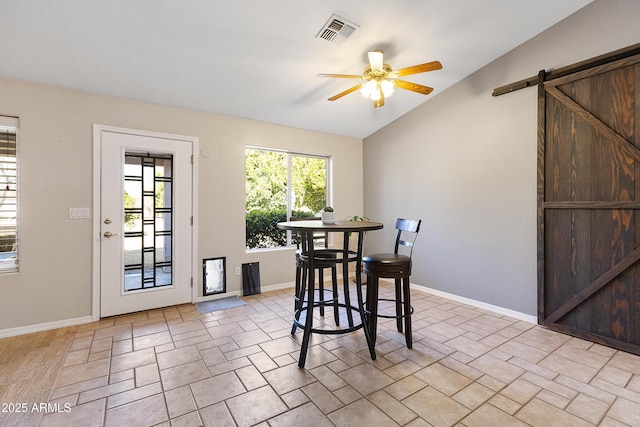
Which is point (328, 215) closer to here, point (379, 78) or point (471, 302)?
point (379, 78)

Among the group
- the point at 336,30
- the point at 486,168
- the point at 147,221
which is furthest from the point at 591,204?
the point at 147,221

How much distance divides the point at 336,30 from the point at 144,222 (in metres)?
2.90

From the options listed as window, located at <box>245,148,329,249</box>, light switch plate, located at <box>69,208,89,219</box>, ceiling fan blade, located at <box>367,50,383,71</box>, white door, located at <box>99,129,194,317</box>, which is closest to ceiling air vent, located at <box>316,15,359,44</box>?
ceiling fan blade, located at <box>367,50,383,71</box>

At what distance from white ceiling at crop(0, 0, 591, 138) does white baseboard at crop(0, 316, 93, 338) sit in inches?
92.9

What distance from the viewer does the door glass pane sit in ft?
11.1

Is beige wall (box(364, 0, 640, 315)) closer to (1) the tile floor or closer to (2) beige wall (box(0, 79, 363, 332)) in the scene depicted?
(1) the tile floor

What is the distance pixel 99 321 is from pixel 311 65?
3.52 m

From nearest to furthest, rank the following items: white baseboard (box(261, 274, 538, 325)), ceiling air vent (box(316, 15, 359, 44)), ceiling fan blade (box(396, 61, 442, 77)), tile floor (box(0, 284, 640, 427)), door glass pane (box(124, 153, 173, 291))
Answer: tile floor (box(0, 284, 640, 427))
ceiling fan blade (box(396, 61, 442, 77))
ceiling air vent (box(316, 15, 359, 44))
white baseboard (box(261, 274, 538, 325))
door glass pane (box(124, 153, 173, 291))

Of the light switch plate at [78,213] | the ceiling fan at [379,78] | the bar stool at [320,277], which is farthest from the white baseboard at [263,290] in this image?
the ceiling fan at [379,78]

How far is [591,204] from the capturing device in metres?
2.71

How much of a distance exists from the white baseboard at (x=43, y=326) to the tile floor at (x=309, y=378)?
0.11 metres

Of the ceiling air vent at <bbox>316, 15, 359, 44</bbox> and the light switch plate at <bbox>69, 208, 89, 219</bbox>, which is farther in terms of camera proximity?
the light switch plate at <bbox>69, 208, 89, 219</bbox>

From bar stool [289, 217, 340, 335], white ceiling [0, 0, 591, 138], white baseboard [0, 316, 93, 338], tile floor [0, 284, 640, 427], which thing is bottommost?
tile floor [0, 284, 640, 427]

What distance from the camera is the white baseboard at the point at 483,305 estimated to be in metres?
3.18
